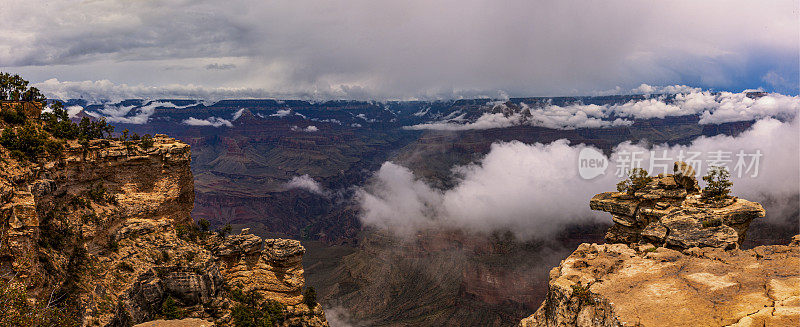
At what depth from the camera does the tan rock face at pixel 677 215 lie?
1029 inches

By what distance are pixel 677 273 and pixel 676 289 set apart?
8.47 ft

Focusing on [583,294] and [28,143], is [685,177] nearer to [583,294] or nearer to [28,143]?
[583,294]

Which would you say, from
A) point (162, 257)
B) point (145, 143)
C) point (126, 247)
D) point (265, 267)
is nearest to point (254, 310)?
point (265, 267)

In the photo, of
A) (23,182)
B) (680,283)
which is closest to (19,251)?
(23,182)

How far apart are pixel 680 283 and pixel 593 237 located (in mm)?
201048

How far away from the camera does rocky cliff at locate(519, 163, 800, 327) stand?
16422 mm

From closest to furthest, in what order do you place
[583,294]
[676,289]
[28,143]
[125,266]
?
[676,289]
[583,294]
[28,143]
[125,266]

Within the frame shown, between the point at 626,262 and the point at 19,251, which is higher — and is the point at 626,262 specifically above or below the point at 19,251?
below

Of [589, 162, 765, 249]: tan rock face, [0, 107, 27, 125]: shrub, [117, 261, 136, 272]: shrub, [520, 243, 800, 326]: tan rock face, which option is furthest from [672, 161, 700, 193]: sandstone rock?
[0, 107, 27, 125]: shrub

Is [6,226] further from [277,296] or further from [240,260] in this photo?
[277,296]

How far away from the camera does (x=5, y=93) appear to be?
3072cm

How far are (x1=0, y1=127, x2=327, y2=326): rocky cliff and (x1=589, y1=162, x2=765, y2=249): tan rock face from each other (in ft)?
120

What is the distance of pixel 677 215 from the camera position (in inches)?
1122

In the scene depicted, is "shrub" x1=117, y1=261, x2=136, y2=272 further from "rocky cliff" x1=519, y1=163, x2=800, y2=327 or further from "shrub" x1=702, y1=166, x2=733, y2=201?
"shrub" x1=702, y1=166, x2=733, y2=201
